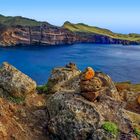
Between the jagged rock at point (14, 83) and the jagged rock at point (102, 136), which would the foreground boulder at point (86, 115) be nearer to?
the jagged rock at point (102, 136)

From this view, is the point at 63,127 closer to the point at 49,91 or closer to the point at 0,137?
the point at 0,137

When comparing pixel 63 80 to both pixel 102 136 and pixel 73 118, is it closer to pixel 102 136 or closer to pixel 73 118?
pixel 73 118

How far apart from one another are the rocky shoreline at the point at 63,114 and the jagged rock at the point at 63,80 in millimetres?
2912

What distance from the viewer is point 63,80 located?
123 feet

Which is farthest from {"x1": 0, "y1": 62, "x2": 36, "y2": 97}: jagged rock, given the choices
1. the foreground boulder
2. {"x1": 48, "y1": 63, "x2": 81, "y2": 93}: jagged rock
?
{"x1": 48, "y1": 63, "x2": 81, "y2": 93}: jagged rock

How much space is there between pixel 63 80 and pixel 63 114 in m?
9.46

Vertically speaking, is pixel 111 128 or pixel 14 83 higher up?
pixel 14 83

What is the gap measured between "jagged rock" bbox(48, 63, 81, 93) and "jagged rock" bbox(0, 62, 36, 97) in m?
3.85

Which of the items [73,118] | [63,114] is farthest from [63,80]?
[73,118]

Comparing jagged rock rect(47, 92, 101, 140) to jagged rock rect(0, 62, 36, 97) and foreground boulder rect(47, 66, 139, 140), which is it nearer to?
foreground boulder rect(47, 66, 139, 140)

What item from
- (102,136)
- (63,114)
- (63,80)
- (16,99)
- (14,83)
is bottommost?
(102,136)

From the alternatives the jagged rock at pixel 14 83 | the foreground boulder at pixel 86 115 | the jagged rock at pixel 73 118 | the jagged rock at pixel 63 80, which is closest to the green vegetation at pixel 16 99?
the jagged rock at pixel 14 83

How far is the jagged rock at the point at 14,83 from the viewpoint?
3172 centimetres

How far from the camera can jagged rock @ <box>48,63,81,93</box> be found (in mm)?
35594
